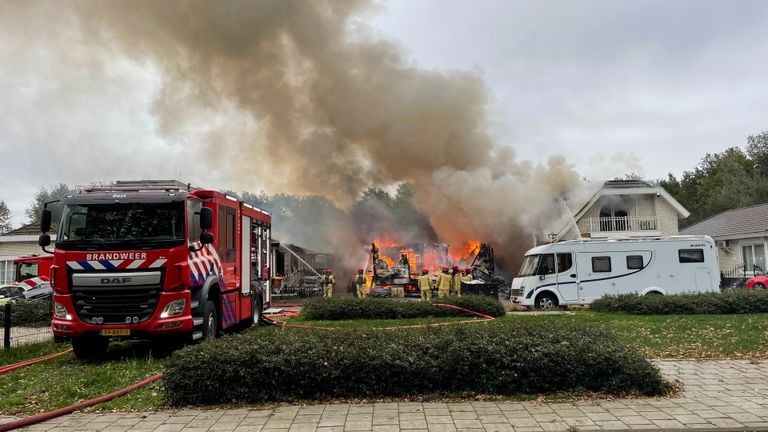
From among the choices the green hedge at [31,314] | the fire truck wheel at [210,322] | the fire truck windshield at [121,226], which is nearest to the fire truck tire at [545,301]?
the fire truck wheel at [210,322]

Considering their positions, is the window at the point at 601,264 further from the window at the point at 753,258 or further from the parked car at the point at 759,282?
the window at the point at 753,258

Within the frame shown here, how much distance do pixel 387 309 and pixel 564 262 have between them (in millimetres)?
7607

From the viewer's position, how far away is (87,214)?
8.83 m

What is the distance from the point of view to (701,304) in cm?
1458

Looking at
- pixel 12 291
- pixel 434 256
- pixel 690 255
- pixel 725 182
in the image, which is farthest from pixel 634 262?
pixel 725 182

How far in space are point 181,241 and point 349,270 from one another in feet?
75.1

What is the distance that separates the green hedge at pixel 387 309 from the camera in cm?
1461

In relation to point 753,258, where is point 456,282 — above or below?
below

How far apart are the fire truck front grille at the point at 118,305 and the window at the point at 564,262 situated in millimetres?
14231

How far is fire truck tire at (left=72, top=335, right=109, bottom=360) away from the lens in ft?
29.6

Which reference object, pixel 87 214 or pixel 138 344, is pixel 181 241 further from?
pixel 138 344

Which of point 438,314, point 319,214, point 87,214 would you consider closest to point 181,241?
point 87,214

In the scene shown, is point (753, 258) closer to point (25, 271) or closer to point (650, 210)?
point (650, 210)

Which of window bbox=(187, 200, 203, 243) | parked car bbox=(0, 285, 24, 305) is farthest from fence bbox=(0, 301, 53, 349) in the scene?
parked car bbox=(0, 285, 24, 305)
